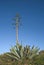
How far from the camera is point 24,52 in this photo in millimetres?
19141

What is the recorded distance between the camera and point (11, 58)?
19.7m

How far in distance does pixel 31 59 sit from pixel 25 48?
3.57ft

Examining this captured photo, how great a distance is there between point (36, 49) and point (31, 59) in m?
1.03

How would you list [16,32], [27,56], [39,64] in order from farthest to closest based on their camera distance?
[16,32] → [27,56] → [39,64]

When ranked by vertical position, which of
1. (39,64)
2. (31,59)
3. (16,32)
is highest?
(16,32)

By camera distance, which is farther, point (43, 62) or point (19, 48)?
point (19, 48)

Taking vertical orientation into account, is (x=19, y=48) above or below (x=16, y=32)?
below

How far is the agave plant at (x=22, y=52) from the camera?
19.0 meters

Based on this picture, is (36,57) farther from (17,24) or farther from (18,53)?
(17,24)

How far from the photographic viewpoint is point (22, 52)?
19047mm

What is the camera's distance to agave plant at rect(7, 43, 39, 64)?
62.4ft

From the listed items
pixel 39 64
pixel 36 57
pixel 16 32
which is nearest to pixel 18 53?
pixel 36 57

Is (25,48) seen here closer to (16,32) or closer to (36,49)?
(36,49)

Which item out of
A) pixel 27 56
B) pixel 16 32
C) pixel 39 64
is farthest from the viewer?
pixel 16 32
